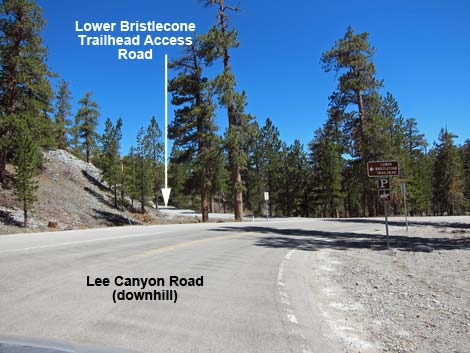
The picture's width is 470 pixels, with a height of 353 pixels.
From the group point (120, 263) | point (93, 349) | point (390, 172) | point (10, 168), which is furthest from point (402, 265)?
point (10, 168)

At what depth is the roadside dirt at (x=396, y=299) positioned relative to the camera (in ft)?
13.9

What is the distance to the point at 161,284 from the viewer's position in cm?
671

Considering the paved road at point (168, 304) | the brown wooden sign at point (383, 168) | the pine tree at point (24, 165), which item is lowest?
the paved road at point (168, 304)

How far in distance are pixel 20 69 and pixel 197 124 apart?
13778 millimetres

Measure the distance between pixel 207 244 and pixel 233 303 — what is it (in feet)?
23.5

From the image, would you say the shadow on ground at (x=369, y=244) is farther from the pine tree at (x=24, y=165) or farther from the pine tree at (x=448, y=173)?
the pine tree at (x=448, y=173)

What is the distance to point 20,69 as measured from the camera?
2631cm

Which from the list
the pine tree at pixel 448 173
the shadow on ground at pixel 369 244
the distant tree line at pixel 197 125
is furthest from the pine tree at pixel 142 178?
→ the pine tree at pixel 448 173

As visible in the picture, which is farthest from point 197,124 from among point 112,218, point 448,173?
point 448,173

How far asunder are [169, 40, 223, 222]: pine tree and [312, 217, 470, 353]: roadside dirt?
17.9 m

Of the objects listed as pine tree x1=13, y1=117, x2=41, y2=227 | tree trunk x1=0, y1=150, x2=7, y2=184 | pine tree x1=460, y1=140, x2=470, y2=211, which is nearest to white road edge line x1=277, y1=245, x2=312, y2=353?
pine tree x1=13, y1=117, x2=41, y2=227

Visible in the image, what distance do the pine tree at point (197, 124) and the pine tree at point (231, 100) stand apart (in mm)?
994

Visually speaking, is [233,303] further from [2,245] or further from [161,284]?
[2,245]

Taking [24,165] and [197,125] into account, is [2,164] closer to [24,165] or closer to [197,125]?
[24,165]
